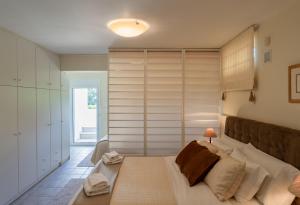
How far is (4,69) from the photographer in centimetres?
329

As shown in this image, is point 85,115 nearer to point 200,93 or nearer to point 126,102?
point 126,102

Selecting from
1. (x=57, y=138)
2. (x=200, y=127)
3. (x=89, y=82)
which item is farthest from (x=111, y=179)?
(x=89, y=82)

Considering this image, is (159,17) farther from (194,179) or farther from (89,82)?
(89,82)

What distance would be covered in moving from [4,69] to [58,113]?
2.07 meters

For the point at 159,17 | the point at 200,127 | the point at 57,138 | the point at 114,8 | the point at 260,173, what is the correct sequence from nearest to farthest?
the point at 260,173 < the point at 114,8 < the point at 159,17 < the point at 200,127 < the point at 57,138

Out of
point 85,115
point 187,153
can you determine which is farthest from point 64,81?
point 187,153

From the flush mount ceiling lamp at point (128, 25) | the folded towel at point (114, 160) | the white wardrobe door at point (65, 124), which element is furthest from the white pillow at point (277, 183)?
the white wardrobe door at point (65, 124)

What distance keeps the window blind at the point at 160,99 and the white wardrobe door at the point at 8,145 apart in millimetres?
1744

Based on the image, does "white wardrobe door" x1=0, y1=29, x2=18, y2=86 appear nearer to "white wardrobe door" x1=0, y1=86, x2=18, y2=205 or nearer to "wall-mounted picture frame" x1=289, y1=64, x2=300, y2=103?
"white wardrobe door" x1=0, y1=86, x2=18, y2=205

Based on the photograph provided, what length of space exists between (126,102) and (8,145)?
2161mm

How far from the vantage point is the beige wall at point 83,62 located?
5273mm

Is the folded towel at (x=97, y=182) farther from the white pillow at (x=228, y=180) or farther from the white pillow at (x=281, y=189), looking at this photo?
the white pillow at (x=281, y=189)

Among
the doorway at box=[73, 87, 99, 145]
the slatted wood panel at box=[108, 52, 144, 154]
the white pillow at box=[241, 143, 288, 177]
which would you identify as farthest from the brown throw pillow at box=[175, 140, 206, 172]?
the doorway at box=[73, 87, 99, 145]

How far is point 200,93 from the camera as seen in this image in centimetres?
477
